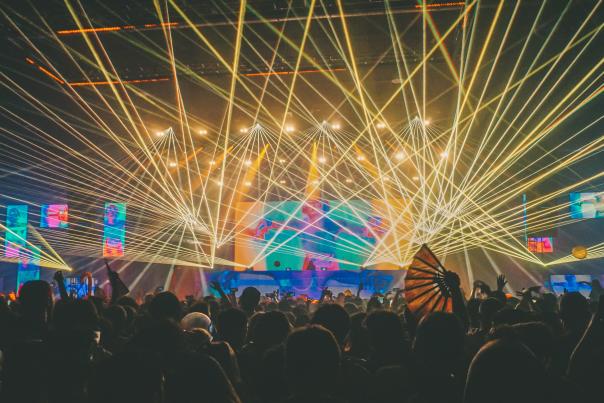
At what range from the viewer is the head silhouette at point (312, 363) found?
1798mm

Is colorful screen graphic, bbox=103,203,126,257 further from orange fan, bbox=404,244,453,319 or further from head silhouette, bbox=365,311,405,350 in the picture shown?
head silhouette, bbox=365,311,405,350

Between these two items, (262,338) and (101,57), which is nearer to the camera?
(262,338)

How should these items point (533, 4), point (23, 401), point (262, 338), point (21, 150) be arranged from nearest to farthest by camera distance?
point (23, 401), point (262, 338), point (533, 4), point (21, 150)

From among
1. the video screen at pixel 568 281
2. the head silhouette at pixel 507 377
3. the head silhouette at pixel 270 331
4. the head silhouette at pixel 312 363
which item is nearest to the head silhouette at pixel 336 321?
the head silhouette at pixel 270 331

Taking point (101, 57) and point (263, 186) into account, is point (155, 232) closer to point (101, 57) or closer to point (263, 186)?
point (263, 186)

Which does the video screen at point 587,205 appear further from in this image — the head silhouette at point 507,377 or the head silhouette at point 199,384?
the head silhouette at point 199,384

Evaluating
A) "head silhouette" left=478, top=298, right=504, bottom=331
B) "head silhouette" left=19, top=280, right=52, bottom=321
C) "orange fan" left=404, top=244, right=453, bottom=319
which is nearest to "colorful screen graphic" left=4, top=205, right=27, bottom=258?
"head silhouette" left=19, top=280, right=52, bottom=321

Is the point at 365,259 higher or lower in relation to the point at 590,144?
lower

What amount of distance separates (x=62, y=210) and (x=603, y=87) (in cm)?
2006

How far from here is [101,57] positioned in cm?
1066

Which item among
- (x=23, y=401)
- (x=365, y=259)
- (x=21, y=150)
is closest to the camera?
(x=23, y=401)

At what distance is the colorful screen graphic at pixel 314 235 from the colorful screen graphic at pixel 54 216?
25.3 feet

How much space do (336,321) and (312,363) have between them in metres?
1.66

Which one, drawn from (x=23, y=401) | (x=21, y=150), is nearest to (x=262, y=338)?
(x=23, y=401)
